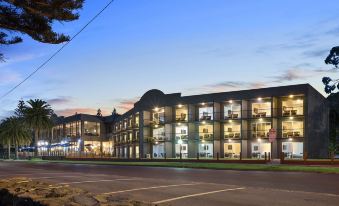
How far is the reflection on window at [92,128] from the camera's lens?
91.3m

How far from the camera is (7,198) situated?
898cm

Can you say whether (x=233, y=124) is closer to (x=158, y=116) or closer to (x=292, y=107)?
(x=292, y=107)

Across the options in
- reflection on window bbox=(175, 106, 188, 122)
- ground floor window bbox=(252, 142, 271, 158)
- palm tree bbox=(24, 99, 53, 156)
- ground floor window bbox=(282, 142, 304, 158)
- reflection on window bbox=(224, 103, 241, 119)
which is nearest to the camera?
ground floor window bbox=(282, 142, 304, 158)

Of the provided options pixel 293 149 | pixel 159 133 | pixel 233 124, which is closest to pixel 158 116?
pixel 159 133

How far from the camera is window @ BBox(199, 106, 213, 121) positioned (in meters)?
53.9

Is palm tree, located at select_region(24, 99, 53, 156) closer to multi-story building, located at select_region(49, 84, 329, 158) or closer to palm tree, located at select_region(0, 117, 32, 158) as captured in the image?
palm tree, located at select_region(0, 117, 32, 158)

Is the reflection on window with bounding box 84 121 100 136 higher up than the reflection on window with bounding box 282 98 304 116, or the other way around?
the reflection on window with bounding box 282 98 304 116

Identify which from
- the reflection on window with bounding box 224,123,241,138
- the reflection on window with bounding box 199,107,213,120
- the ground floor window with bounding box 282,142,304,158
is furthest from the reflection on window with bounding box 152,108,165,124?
the ground floor window with bounding box 282,142,304,158

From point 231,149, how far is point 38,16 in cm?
4085

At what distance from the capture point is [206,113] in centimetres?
5453

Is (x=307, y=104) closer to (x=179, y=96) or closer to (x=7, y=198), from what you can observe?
(x=179, y=96)

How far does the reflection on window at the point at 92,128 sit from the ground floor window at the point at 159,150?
110ft

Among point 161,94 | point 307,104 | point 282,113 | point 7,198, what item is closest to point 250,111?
point 282,113

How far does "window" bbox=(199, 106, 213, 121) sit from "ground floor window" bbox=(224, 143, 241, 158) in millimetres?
3980
